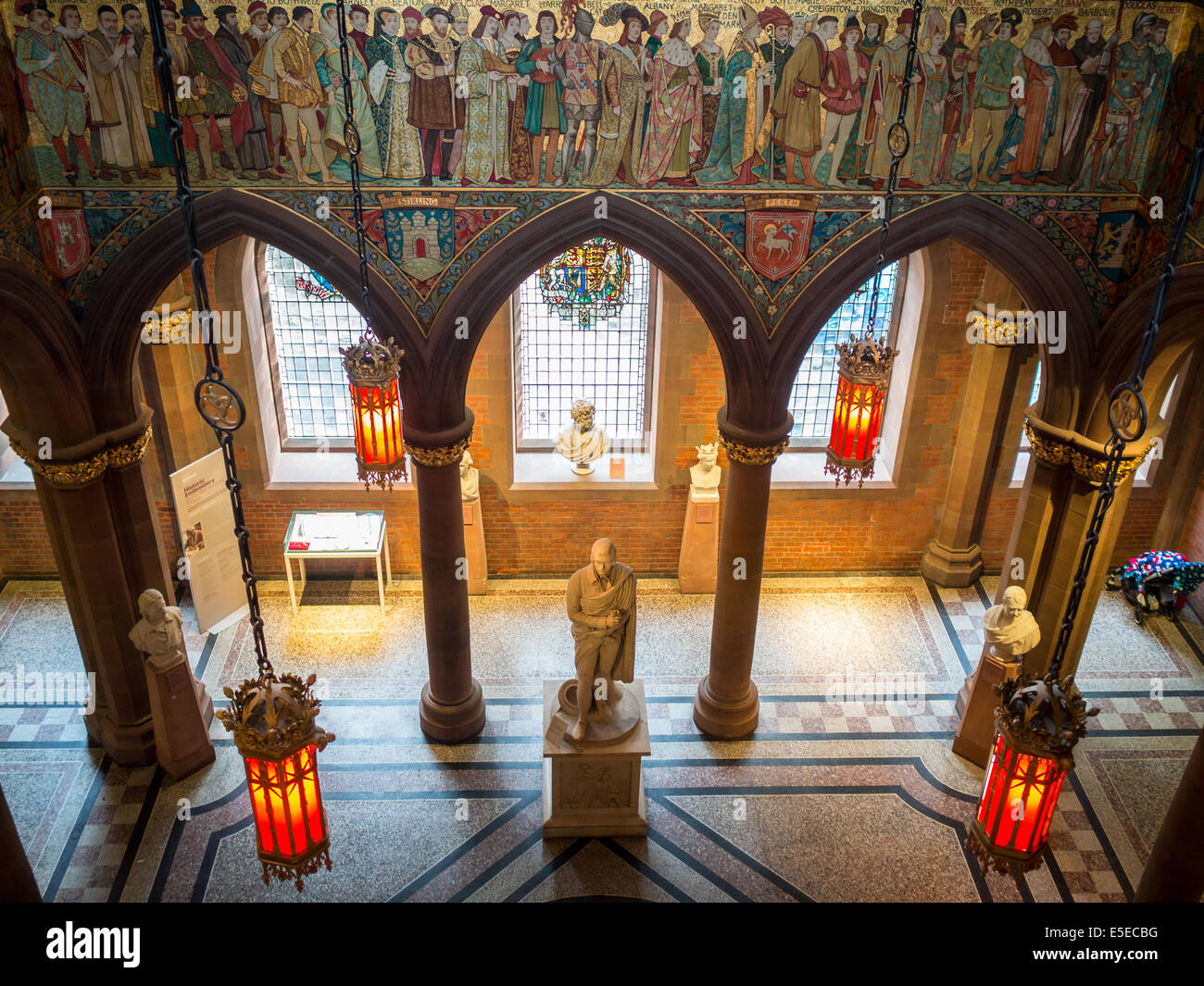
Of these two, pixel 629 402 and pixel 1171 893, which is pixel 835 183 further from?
pixel 1171 893

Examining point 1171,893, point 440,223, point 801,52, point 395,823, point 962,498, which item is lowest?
point 395,823

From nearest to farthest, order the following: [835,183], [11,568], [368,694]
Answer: [835,183], [368,694], [11,568]

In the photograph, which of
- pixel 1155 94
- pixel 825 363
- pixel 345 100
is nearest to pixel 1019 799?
pixel 1155 94

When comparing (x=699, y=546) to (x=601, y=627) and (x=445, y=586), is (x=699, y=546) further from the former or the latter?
(x=601, y=627)

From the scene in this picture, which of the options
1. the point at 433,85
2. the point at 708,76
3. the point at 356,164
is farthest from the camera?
the point at 708,76

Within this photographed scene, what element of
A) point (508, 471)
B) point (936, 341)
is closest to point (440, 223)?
point (508, 471)

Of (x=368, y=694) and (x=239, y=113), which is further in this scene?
(x=368, y=694)

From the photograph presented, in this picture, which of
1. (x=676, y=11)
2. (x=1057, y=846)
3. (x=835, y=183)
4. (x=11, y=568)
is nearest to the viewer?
(x=676, y=11)

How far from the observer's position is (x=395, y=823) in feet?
37.0

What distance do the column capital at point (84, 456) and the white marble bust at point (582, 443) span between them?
5.79 metres

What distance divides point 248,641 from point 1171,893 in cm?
1077

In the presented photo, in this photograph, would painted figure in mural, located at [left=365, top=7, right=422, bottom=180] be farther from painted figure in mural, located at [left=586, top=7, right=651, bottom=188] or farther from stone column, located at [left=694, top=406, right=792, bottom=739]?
stone column, located at [left=694, top=406, right=792, bottom=739]

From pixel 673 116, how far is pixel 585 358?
5.45m

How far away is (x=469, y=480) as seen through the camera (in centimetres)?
1440
